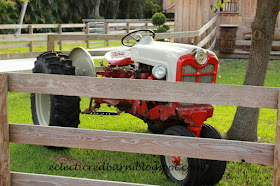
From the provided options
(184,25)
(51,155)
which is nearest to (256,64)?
(51,155)

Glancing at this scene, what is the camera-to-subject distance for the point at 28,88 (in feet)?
11.3

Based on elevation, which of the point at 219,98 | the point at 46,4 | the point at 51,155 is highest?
the point at 46,4

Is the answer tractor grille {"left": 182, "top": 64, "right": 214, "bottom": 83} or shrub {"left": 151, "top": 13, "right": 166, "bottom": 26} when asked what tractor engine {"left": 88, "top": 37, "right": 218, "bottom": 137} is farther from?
shrub {"left": 151, "top": 13, "right": 166, "bottom": 26}

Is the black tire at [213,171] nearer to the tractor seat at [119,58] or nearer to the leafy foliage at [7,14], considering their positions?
the tractor seat at [119,58]

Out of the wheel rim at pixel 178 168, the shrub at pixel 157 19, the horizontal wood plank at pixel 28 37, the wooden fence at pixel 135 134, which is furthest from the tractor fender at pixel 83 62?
the shrub at pixel 157 19

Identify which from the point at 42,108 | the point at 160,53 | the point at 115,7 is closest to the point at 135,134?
the point at 160,53

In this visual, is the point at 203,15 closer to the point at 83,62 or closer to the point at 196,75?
the point at 83,62

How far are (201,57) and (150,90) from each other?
1.51 m

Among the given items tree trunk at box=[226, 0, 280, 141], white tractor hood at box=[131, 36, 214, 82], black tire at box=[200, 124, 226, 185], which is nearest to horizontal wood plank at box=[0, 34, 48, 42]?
white tractor hood at box=[131, 36, 214, 82]

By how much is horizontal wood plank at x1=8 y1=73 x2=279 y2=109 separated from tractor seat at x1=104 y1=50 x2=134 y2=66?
2.36m

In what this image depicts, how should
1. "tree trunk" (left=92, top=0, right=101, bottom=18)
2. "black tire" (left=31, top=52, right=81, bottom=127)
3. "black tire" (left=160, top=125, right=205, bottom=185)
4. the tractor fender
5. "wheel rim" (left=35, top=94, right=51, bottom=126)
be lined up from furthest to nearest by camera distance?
"tree trunk" (left=92, top=0, right=101, bottom=18), "wheel rim" (left=35, top=94, right=51, bottom=126), the tractor fender, "black tire" (left=31, top=52, right=81, bottom=127), "black tire" (left=160, top=125, right=205, bottom=185)

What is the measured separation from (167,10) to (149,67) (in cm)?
4116

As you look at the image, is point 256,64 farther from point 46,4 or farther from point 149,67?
point 46,4

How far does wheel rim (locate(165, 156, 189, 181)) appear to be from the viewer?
4371 millimetres
